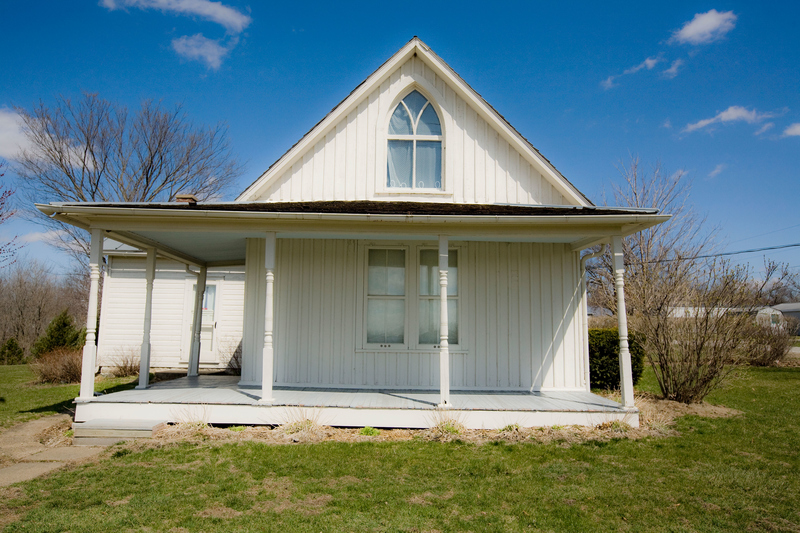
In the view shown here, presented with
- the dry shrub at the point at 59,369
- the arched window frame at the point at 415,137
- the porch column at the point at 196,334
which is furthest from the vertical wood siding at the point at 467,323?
the dry shrub at the point at 59,369

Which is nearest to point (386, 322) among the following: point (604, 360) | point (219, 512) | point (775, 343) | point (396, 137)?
point (396, 137)

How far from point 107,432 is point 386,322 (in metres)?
4.78

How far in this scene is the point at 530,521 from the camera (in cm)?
448

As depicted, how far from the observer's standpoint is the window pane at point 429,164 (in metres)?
10.1

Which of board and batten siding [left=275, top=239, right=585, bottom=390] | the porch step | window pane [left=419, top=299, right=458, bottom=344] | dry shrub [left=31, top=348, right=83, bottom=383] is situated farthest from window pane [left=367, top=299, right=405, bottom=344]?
dry shrub [left=31, top=348, right=83, bottom=383]

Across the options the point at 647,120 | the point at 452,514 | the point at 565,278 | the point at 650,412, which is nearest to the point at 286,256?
the point at 565,278

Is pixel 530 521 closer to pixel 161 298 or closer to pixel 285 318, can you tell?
pixel 285 318

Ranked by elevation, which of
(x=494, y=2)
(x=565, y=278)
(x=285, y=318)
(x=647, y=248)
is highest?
(x=494, y=2)

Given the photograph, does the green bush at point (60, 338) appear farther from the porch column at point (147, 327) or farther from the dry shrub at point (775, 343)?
the dry shrub at point (775, 343)

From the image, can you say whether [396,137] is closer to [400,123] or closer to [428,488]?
[400,123]

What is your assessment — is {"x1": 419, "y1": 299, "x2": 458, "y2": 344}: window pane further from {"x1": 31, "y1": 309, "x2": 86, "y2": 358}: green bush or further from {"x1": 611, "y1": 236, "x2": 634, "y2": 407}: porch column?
{"x1": 31, "y1": 309, "x2": 86, "y2": 358}: green bush

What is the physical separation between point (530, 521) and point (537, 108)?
1702cm

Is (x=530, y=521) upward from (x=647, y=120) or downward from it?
downward

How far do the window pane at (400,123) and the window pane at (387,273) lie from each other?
249 cm
